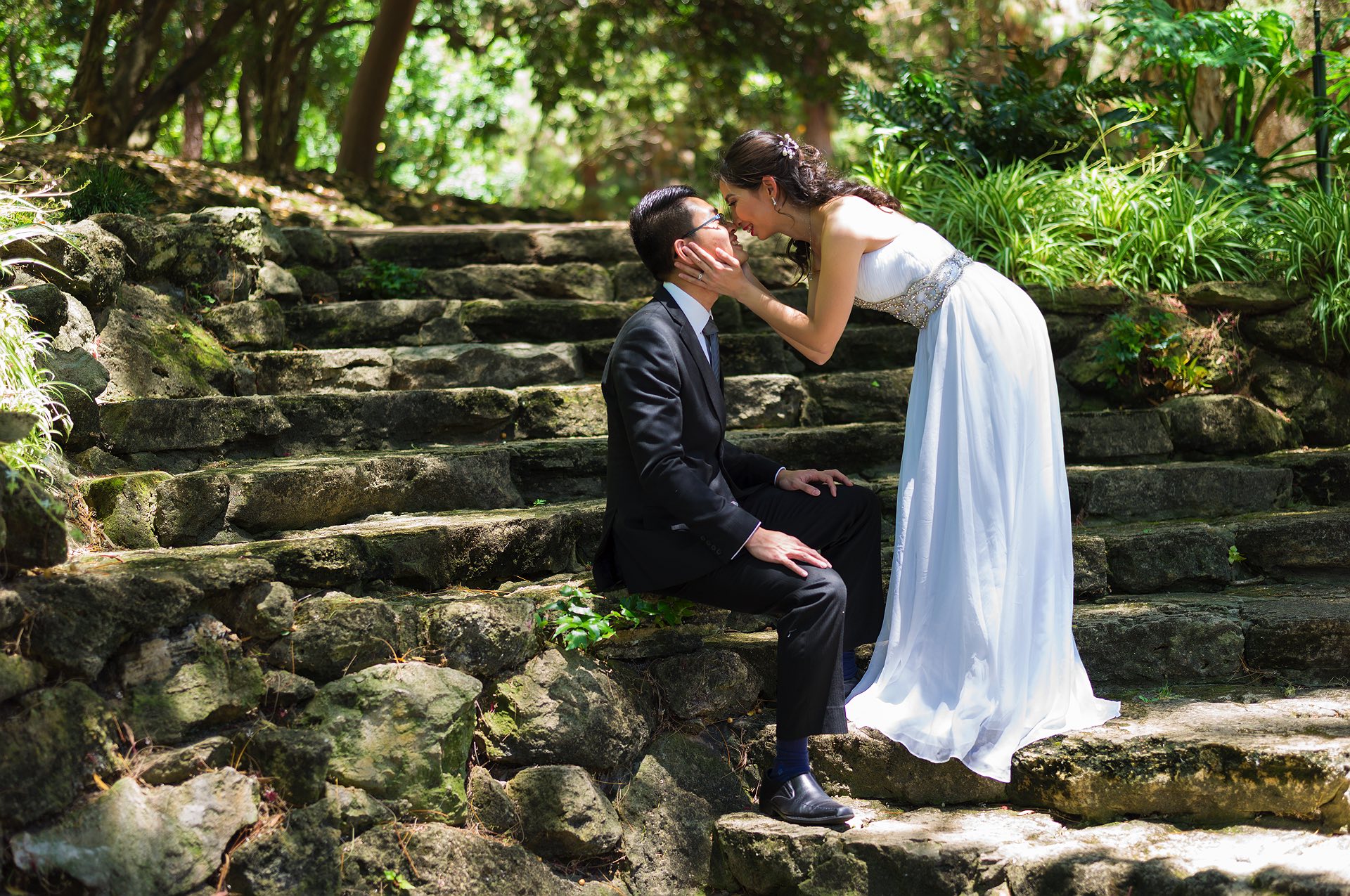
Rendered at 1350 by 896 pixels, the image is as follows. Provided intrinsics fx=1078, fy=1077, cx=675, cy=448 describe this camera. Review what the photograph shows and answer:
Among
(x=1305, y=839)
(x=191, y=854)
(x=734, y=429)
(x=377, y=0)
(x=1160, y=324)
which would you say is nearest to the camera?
(x=191, y=854)

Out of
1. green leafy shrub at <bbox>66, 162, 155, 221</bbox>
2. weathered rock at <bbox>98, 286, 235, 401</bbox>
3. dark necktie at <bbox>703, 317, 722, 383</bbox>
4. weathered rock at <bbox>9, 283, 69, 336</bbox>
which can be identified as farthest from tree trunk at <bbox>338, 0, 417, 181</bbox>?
dark necktie at <bbox>703, 317, 722, 383</bbox>

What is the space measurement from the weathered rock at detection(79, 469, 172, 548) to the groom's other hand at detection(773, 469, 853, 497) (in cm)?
178

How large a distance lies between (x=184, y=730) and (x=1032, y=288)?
3799mm

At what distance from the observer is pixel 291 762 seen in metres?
2.45

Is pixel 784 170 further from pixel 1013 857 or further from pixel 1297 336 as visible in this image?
pixel 1297 336

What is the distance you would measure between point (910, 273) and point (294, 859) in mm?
2194

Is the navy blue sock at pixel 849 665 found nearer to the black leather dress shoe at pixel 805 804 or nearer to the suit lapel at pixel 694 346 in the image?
the black leather dress shoe at pixel 805 804

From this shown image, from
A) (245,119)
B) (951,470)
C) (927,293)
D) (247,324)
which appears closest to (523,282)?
(247,324)

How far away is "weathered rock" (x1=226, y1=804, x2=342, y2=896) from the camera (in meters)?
2.32

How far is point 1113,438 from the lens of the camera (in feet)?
14.1

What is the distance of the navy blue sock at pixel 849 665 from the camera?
315cm

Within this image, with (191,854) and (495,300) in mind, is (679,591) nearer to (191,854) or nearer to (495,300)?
(191,854)

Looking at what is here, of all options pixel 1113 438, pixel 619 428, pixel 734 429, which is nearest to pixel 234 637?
pixel 619 428

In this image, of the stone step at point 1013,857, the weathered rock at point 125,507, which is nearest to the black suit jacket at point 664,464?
the stone step at point 1013,857
